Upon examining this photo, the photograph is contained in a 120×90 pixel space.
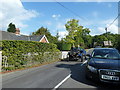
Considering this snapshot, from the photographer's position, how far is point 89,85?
4.17m

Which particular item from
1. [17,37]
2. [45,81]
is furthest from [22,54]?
[17,37]

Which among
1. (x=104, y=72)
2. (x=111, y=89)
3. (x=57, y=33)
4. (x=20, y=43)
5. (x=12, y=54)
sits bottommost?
(x=111, y=89)

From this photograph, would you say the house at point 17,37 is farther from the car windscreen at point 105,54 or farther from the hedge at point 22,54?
the car windscreen at point 105,54

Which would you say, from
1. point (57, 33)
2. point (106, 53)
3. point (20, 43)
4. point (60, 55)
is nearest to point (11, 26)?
point (57, 33)

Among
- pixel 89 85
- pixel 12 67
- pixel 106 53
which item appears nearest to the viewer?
pixel 89 85

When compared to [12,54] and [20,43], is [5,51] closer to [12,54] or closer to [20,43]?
[12,54]

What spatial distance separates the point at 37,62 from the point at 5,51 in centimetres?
360

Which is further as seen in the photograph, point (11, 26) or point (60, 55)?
point (11, 26)

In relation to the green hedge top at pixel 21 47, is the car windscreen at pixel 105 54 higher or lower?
lower

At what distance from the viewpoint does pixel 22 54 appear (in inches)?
319

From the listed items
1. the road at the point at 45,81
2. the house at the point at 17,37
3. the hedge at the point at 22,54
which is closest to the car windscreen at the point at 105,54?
the road at the point at 45,81

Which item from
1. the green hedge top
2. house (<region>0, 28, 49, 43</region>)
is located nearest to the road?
the green hedge top

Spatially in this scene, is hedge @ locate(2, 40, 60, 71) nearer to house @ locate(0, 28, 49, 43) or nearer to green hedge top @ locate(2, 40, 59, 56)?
green hedge top @ locate(2, 40, 59, 56)

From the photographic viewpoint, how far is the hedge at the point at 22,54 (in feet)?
22.4
